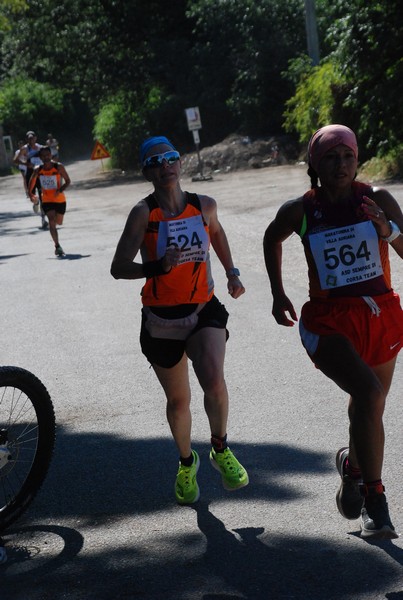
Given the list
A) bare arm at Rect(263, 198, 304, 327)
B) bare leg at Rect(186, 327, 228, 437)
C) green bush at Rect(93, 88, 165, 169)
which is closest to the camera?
bare arm at Rect(263, 198, 304, 327)

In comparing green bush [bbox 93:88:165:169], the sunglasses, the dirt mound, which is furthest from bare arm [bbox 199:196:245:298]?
green bush [bbox 93:88:165:169]

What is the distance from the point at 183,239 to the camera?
5.04 m

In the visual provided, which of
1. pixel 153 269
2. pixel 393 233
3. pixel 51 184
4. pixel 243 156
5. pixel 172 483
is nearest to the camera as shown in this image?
pixel 393 233

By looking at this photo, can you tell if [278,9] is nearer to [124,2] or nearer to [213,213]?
[124,2]

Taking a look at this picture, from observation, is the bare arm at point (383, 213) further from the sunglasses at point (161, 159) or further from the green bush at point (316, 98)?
the green bush at point (316, 98)

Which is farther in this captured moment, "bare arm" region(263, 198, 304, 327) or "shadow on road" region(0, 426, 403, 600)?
"bare arm" region(263, 198, 304, 327)

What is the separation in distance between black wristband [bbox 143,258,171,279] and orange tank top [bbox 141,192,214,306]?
0.12 meters

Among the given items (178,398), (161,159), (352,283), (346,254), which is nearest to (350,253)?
(346,254)

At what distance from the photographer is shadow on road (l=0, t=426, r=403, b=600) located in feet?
13.5

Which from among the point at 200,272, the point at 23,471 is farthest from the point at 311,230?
the point at 23,471

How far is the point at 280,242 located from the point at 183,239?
21.6 inches

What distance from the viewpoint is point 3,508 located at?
16.4 ft

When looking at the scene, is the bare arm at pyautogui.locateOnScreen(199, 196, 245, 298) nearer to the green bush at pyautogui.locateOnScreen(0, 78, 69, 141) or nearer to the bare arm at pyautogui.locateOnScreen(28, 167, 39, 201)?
the bare arm at pyautogui.locateOnScreen(28, 167, 39, 201)

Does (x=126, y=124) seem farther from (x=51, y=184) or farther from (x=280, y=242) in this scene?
(x=280, y=242)
